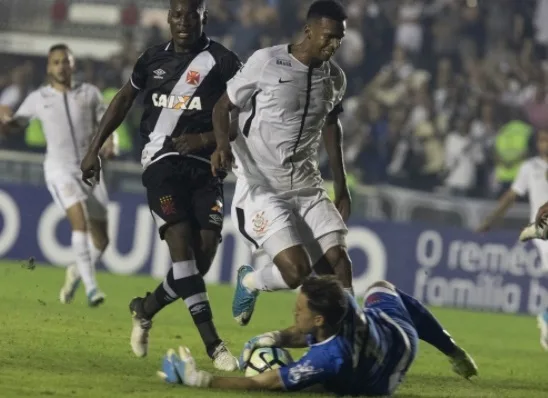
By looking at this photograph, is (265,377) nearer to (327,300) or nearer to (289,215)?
(327,300)

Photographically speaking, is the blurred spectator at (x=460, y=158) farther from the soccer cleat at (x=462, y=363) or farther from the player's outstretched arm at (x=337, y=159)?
the soccer cleat at (x=462, y=363)

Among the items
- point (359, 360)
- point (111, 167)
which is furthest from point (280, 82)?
point (111, 167)

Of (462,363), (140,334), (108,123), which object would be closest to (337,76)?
(108,123)

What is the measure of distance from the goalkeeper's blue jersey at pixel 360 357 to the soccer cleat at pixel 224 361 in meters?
1.20

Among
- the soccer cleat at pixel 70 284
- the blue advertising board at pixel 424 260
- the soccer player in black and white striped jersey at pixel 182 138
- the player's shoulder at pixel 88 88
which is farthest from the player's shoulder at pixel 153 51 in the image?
the blue advertising board at pixel 424 260

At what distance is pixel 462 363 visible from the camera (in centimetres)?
884

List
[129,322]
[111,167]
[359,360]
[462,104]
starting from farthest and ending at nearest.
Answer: [462,104] → [111,167] → [129,322] → [359,360]

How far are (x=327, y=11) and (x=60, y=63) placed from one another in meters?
5.62

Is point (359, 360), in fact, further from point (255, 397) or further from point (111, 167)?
point (111, 167)

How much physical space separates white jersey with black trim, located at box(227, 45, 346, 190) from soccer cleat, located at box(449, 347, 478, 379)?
1465 millimetres

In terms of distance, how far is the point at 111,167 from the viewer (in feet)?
60.1

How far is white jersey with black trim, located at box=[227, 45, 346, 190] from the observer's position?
8680mm

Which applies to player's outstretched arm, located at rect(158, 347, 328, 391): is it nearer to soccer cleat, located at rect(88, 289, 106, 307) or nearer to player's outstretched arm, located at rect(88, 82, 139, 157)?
player's outstretched arm, located at rect(88, 82, 139, 157)

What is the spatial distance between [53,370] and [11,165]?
10.3 metres
